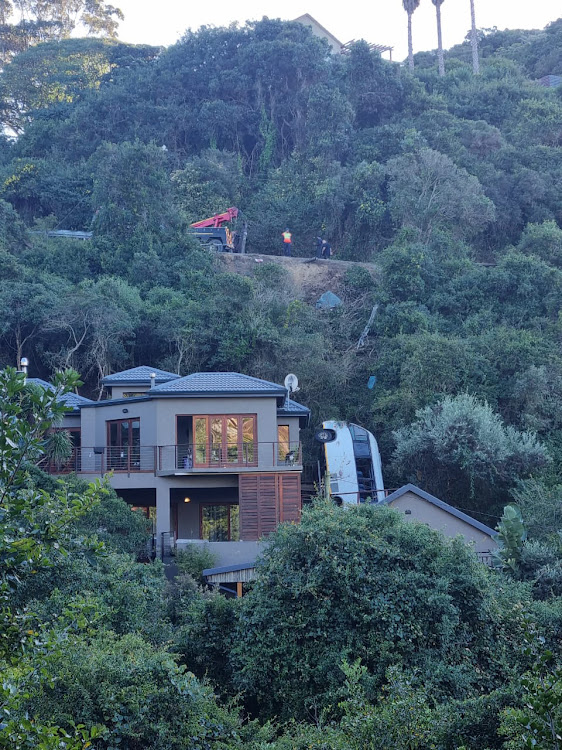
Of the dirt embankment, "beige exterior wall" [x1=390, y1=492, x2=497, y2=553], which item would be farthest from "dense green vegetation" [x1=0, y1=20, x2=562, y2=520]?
"beige exterior wall" [x1=390, y1=492, x2=497, y2=553]

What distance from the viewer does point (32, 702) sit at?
1091 centimetres

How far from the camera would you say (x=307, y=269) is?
4653 cm

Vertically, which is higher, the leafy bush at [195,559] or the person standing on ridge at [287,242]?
the person standing on ridge at [287,242]

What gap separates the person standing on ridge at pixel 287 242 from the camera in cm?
4810

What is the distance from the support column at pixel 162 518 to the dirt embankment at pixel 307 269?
18.5m

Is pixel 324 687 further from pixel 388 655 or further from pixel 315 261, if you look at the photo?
pixel 315 261

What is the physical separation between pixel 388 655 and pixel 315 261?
34.8 meters

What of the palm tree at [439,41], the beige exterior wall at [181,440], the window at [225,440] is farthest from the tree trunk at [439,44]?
the window at [225,440]

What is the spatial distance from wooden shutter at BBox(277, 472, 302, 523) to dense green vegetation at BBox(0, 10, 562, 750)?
4012mm

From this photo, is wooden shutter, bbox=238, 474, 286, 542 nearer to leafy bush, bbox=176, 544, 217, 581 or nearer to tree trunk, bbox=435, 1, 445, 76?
leafy bush, bbox=176, 544, 217, 581

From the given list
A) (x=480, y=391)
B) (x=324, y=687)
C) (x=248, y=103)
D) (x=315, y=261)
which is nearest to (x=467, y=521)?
(x=480, y=391)

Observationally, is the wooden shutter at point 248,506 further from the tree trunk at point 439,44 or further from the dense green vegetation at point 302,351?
the tree trunk at point 439,44

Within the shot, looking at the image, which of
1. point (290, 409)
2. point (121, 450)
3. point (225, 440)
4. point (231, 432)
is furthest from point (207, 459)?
point (290, 409)

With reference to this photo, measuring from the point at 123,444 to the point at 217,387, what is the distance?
415 cm
